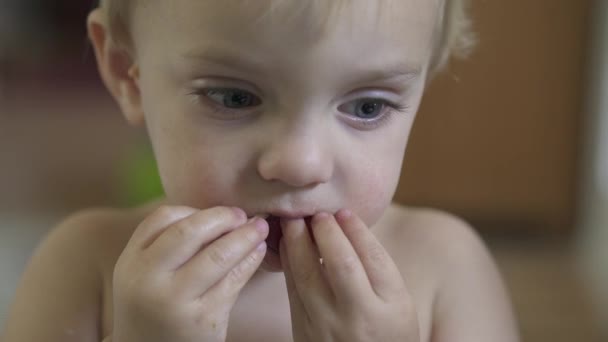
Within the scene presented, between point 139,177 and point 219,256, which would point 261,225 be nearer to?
point 219,256

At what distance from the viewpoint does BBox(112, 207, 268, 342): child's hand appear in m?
0.54

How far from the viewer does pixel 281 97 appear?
0.57 meters

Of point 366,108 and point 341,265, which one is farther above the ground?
point 366,108

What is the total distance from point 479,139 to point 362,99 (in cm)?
126

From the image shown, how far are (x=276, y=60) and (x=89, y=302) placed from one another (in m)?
0.37

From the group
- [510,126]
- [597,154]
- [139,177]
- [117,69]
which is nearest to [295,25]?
[117,69]

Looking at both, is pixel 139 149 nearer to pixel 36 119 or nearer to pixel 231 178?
pixel 36 119

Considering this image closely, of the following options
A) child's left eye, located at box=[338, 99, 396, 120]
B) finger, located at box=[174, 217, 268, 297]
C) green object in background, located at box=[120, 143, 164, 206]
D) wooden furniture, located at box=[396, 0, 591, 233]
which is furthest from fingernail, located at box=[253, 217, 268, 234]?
wooden furniture, located at box=[396, 0, 591, 233]

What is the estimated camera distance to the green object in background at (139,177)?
167 centimetres

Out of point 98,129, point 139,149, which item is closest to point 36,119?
point 98,129

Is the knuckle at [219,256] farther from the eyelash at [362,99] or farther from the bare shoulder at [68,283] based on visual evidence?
the bare shoulder at [68,283]

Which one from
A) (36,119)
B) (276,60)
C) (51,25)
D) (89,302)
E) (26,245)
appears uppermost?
(51,25)

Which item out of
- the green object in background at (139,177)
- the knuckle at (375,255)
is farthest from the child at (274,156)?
the green object in background at (139,177)

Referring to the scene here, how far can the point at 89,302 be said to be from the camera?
0.77m
